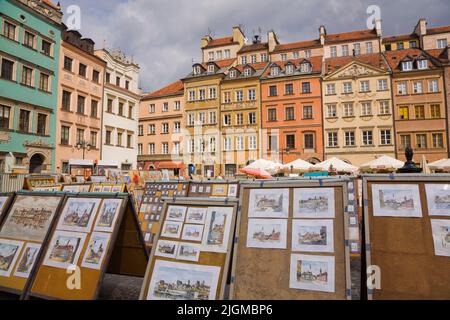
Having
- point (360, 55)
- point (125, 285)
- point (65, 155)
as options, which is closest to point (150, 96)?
point (65, 155)

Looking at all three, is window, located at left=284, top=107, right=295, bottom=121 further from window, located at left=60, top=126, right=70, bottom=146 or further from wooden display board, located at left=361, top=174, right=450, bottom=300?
wooden display board, located at left=361, top=174, right=450, bottom=300

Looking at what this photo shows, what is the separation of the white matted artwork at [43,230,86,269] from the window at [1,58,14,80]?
21300mm

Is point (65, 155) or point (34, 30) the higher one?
point (34, 30)

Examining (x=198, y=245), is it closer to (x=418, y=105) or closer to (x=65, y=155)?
(x=65, y=155)

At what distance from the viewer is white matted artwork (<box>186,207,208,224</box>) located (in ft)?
12.5

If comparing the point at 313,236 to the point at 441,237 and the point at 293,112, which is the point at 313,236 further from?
the point at 293,112

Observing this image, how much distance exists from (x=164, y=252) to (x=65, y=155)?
81.2 ft

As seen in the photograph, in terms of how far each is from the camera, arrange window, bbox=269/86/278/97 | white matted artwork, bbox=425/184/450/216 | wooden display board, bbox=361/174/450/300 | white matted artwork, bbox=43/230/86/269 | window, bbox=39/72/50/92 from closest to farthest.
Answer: wooden display board, bbox=361/174/450/300 → white matted artwork, bbox=425/184/450/216 → white matted artwork, bbox=43/230/86/269 → window, bbox=39/72/50/92 → window, bbox=269/86/278/97

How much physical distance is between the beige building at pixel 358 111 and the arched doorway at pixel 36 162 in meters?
26.1

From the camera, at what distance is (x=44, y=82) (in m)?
23.8

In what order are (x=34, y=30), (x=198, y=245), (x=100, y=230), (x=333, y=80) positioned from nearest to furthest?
(x=198, y=245)
(x=100, y=230)
(x=34, y=30)
(x=333, y=80)

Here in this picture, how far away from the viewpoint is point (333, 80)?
111ft

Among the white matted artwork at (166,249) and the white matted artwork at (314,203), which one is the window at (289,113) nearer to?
the white matted artwork at (314,203)

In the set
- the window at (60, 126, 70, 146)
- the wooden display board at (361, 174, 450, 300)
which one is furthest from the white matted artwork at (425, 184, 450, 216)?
the window at (60, 126, 70, 146)
